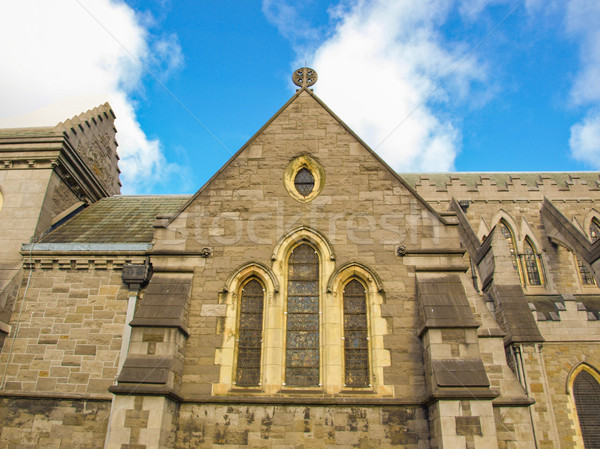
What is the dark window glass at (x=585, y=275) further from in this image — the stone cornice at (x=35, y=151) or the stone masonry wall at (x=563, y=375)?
the stone cornice at (x=35, y=151)

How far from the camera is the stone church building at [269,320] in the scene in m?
9.26

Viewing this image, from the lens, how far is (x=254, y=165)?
1192 cm

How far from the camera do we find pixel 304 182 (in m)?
11.9

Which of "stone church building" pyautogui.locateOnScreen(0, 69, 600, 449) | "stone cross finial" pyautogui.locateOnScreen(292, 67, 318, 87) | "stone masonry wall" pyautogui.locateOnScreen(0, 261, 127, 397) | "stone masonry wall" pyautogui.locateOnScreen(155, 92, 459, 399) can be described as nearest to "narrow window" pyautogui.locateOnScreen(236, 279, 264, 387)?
"stone church building" pyautogui.locateOnScreen(0, 69, 600, 449)

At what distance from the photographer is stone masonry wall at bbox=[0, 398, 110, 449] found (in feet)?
34.6

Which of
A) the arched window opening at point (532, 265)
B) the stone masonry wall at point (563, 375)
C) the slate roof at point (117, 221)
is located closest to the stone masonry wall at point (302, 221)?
the slate roof at point (117, 221)

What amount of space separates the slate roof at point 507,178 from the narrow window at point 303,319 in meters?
14.6

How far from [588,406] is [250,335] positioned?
1158cm

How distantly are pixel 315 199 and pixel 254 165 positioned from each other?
5.83 feet

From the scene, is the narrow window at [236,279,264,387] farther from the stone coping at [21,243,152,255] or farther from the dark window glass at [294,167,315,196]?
the stone coping at [21,243,152,255]

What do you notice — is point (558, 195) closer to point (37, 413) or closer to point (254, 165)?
point (254, 165)

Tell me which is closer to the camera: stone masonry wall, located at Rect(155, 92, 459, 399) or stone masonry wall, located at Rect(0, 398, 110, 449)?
stone masonry wall, located at Rect(155, 92, 459, 399)

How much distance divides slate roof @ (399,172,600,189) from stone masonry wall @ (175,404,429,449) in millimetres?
16512

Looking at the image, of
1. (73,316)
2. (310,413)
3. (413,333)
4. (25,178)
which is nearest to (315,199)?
(413,333)
